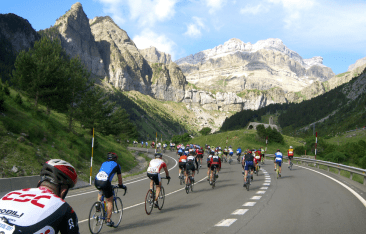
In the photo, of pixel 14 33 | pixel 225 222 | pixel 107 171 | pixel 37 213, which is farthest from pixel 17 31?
pixel 37 213

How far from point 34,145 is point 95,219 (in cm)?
1494

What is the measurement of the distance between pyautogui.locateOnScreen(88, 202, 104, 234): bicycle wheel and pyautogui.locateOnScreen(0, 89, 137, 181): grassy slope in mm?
9868

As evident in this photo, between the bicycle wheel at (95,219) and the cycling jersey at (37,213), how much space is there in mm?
4331

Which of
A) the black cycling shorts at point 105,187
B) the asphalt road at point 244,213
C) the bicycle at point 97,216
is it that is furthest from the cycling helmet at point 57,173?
the asphalt road at point 244,213

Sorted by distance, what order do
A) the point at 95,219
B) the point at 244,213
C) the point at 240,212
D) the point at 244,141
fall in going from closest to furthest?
the point at 95,219, the point at 244,213, the point at 240,212, the point at 244,141

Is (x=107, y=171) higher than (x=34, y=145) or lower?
lower

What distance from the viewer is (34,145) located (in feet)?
64.2

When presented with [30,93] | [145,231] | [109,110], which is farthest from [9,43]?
[145,231]

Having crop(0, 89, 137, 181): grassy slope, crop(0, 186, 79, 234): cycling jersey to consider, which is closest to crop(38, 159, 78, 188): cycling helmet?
crop(0, 186, 79, 234): cycling jersey

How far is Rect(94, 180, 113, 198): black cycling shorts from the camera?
7.07m

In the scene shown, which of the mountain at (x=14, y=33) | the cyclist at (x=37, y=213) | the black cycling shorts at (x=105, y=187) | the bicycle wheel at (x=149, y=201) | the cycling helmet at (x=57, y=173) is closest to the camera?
the cyclist at (x=37, y=213)

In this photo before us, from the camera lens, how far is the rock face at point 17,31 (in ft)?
468

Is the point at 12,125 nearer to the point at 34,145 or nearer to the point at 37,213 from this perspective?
the point at 34,145

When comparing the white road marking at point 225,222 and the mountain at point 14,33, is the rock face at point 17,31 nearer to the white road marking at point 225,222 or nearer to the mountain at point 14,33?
the mountain at point 14,33
